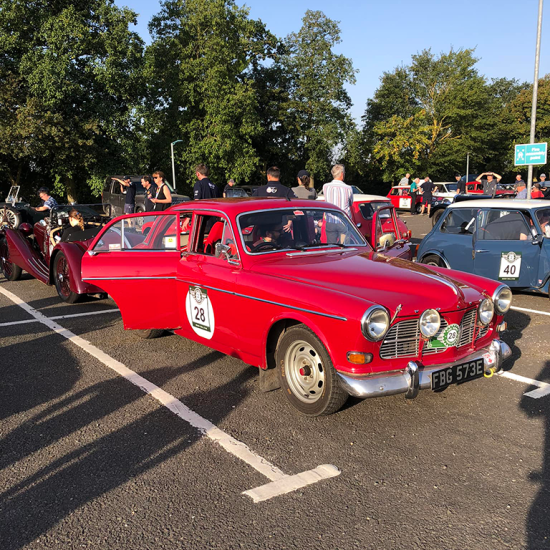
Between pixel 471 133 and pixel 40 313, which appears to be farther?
pixel 471 133

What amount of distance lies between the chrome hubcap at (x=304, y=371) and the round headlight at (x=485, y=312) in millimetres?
1391

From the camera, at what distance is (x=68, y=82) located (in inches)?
1129

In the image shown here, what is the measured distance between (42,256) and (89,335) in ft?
12.1

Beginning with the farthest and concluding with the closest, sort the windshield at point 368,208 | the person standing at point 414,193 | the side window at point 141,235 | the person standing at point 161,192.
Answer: the person standing at point 414,193 < the windshield at point 368,208 < the person standing at point 161,192 < the side window at point 141,235

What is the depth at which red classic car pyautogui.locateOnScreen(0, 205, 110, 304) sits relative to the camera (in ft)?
27.3

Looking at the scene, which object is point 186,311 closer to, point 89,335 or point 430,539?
point 89,335

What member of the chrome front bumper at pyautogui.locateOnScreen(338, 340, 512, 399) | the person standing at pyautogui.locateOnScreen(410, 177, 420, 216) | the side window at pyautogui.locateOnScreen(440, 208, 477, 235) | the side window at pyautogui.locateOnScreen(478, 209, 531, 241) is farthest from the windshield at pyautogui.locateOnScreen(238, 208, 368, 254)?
the person standing at pyautogui.locateOnScreen(410, 177, 420, 216)

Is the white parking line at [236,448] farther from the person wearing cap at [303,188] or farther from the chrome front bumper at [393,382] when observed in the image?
the person wearing cap at [303,188]

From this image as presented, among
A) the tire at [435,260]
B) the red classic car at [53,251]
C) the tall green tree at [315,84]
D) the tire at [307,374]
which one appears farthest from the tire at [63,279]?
the tall green tree at [315,84]

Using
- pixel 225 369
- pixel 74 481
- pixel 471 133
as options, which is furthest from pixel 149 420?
pixel 471 133

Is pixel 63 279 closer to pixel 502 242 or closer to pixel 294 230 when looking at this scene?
pixel 294 230

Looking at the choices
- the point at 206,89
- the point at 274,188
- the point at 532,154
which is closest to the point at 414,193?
the point at 532,154

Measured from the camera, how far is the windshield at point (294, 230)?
5.11 meters

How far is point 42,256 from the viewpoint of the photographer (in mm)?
9867
